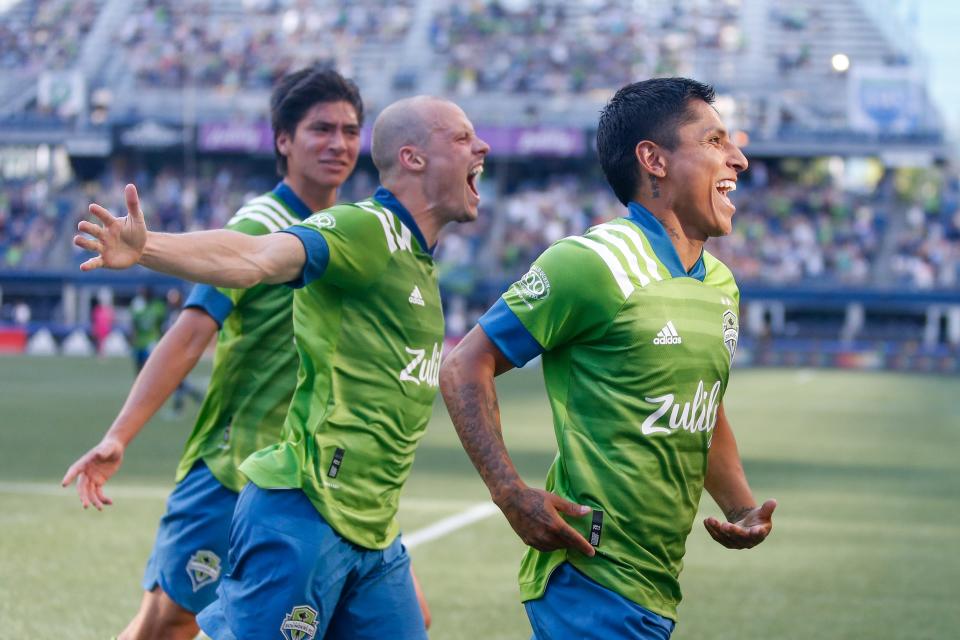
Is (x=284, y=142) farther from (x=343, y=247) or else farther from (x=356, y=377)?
(x=356, y=377)

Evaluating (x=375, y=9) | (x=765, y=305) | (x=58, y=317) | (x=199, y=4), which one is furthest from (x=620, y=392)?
(x=199, y=4)

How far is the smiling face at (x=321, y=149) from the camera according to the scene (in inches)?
200

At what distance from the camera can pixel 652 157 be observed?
3688 mm

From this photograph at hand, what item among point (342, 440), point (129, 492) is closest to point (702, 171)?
point (342, 440)

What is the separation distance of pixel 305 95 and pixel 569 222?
37983 mm

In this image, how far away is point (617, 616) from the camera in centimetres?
336

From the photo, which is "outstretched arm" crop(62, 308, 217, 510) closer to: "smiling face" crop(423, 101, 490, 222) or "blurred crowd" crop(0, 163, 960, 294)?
"smiling face" crop(423, 101, 490, 222)

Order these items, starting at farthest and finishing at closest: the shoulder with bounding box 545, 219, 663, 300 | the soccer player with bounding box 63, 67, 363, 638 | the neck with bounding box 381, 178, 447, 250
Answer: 1. the soccer player with bounding box 63, 67, 363, 638
2. the neck with bounding box 381, 178, 447, 250
3. the shoulder with bounding box 545, 219, 663, 300

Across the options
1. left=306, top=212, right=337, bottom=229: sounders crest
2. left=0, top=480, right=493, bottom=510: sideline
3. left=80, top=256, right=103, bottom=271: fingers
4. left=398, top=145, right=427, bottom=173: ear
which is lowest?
left=0, top=480, right=493, bottom=510: sideline

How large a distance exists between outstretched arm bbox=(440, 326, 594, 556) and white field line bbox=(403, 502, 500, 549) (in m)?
5.70

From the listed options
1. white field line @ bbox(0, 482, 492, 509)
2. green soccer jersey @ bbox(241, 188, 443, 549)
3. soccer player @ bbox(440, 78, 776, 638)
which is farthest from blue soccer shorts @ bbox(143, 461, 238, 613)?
white field line @ bbox(0, 482, 492, 509)

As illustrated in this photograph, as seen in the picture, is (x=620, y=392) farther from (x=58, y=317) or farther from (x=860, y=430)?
(x=58, y=317)

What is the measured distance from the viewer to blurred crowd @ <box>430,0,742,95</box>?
146ft

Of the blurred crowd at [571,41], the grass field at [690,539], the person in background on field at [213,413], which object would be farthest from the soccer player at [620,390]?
the blurred crowd at [571,41]
